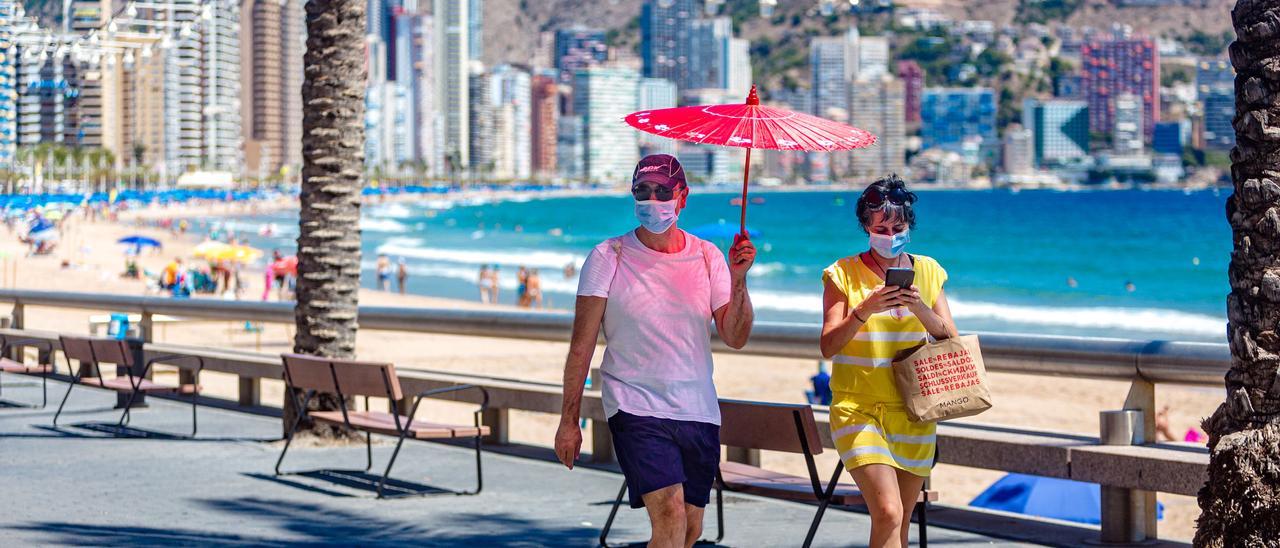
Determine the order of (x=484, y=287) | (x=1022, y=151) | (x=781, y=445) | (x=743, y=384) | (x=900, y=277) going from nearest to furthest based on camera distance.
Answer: (x=900, y=277), (x=781, y=445), (x=743, y=384), (x=484, y=287), (x=1022, y=151)

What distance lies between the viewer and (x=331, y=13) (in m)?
8.94

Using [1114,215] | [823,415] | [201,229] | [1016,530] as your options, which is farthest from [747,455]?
[1114,215]

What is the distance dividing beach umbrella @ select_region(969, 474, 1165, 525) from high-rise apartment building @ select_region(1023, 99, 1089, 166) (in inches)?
7394

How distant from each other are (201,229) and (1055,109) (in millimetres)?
125472

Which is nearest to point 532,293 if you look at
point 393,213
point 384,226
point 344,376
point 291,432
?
point 291,432

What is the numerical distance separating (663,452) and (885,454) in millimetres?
634

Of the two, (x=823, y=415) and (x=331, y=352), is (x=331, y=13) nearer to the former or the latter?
(x=331, y=352)

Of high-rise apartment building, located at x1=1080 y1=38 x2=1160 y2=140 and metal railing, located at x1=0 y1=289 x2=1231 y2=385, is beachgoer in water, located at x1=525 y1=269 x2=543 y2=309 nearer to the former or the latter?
metal railing, located at x1=0 y1=289 x2=1231 y2=385

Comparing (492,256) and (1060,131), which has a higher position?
(1060,131)

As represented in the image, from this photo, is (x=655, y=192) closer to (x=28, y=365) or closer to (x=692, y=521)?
(x=692, y=521)

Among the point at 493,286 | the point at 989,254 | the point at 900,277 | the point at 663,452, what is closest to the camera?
the point at 900,277

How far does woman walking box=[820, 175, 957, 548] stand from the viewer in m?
4.33

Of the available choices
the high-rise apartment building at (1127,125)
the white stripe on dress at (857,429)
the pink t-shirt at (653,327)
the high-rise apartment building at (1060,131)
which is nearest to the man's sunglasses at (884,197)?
the pink t-shirt at (653,327)

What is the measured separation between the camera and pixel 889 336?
4.42m
